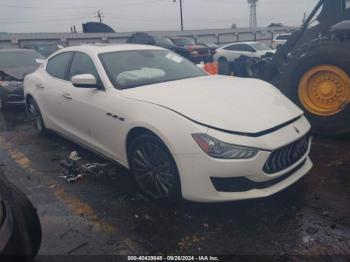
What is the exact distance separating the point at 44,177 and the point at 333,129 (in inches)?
158

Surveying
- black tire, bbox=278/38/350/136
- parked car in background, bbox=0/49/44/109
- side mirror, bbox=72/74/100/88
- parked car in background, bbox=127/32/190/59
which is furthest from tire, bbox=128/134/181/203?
parked car in background, bbox=127/32/190/59

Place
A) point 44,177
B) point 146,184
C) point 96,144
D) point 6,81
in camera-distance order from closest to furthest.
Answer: point 146,184 → point 96,144 → point 44,177 → point 6,81

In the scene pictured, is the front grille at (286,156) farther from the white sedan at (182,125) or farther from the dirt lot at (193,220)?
the dirt lot at (193,220)

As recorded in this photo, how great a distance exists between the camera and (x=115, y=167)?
177 inches

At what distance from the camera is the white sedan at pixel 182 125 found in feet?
9.67

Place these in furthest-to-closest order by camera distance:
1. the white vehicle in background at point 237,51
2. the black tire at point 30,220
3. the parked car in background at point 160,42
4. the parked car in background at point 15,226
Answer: the white vehicle in background at point 237,51 → the parked car in background at point 160,42 → the black tire at point 30,220 → the parked car in background at point 15,226

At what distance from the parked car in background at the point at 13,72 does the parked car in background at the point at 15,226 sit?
658 centimetres

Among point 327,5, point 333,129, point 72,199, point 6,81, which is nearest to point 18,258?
point 72,199

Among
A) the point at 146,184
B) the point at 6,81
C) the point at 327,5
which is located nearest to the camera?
the point at 146,184

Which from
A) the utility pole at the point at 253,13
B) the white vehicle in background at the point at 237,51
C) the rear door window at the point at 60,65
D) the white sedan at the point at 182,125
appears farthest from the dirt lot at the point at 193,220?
the utility pole at the point at 253,13

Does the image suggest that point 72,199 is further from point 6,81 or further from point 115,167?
point 6,81

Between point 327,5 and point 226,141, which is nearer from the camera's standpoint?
point 226,141

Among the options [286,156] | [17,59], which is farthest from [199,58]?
[286,156]

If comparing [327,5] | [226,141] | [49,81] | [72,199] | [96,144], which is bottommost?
[72,199]
